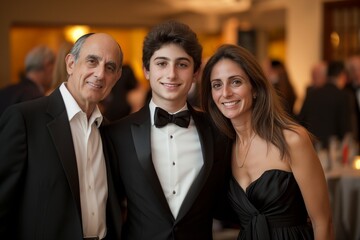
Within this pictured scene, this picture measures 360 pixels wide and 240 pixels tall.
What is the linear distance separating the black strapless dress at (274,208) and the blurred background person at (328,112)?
3.54 metres

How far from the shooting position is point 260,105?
8.27 ft

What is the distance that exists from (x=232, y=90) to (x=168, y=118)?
1.10 feet

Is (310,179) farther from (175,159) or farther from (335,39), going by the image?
(335,39)

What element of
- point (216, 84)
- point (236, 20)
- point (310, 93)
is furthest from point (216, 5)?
point (216, 84)

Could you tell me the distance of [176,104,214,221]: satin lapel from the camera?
7.39ft

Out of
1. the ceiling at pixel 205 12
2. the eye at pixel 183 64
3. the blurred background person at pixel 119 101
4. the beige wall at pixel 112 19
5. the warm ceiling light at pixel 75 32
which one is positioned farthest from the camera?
the warm ceiling light at pixel 75 32

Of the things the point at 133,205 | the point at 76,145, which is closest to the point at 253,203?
the point at 133,205

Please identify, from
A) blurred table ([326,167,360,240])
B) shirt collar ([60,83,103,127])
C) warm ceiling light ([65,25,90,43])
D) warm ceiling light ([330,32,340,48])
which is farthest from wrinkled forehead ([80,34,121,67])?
warm ceiling light ([65,25,90,43])

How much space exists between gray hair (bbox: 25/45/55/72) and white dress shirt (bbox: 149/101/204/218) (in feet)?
7.66

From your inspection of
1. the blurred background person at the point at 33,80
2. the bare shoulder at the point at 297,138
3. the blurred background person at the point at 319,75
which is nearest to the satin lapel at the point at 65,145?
the bare shoulder at the point at 297,138

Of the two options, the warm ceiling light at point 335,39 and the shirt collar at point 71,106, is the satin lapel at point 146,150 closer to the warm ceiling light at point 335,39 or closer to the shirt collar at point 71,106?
the shirt collar at point 71,106

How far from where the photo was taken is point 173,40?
234 centimetres

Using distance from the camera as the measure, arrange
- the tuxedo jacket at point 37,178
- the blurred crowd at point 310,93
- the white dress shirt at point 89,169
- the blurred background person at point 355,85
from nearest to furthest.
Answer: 1. the tuxedo jacket at point 37,178
2. the white dress shirt at point 89,169
3. the blurred crowd at point 310,93
4. the blurred background person at point 355,85

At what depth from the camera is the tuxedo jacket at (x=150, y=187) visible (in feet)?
7.35
